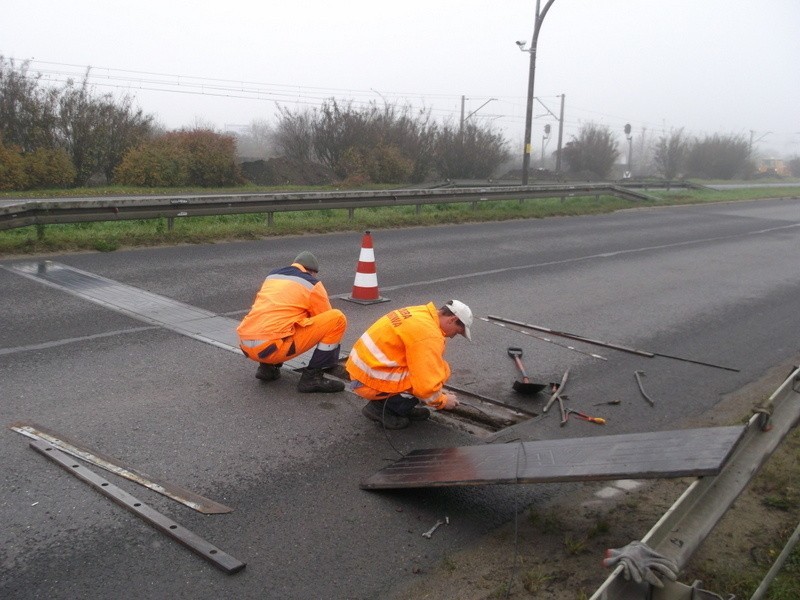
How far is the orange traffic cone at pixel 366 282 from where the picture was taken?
890 cm

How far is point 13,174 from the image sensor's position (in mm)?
24922

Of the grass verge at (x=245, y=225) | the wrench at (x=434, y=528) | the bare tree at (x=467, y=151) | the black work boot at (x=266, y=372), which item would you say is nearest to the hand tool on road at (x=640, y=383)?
the wrench at (x=434, y=528)

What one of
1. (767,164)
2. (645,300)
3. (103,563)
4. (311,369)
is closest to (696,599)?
(103,563)

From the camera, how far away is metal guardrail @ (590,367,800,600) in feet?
7.65

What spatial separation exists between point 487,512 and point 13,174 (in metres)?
25.4

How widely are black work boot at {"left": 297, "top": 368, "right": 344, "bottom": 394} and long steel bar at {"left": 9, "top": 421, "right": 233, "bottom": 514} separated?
171 cm

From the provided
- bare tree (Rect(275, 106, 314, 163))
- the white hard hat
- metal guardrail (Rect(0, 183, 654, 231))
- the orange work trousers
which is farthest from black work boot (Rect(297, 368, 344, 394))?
bare tree (Rect(275, 106, 314, 163))

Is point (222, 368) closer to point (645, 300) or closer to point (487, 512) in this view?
point (487, 512)

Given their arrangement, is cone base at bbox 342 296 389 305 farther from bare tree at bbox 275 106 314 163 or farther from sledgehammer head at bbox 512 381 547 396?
bare tree at bbox 275 106 314 163

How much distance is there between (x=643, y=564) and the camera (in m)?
2.31

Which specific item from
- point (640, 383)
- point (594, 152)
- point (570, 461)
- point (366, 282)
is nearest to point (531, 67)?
point (366, 282)

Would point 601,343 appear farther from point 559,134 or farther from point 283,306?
point 559,134

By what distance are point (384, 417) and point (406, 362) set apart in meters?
0.43

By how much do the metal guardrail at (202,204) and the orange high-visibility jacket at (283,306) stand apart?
6889 mm
